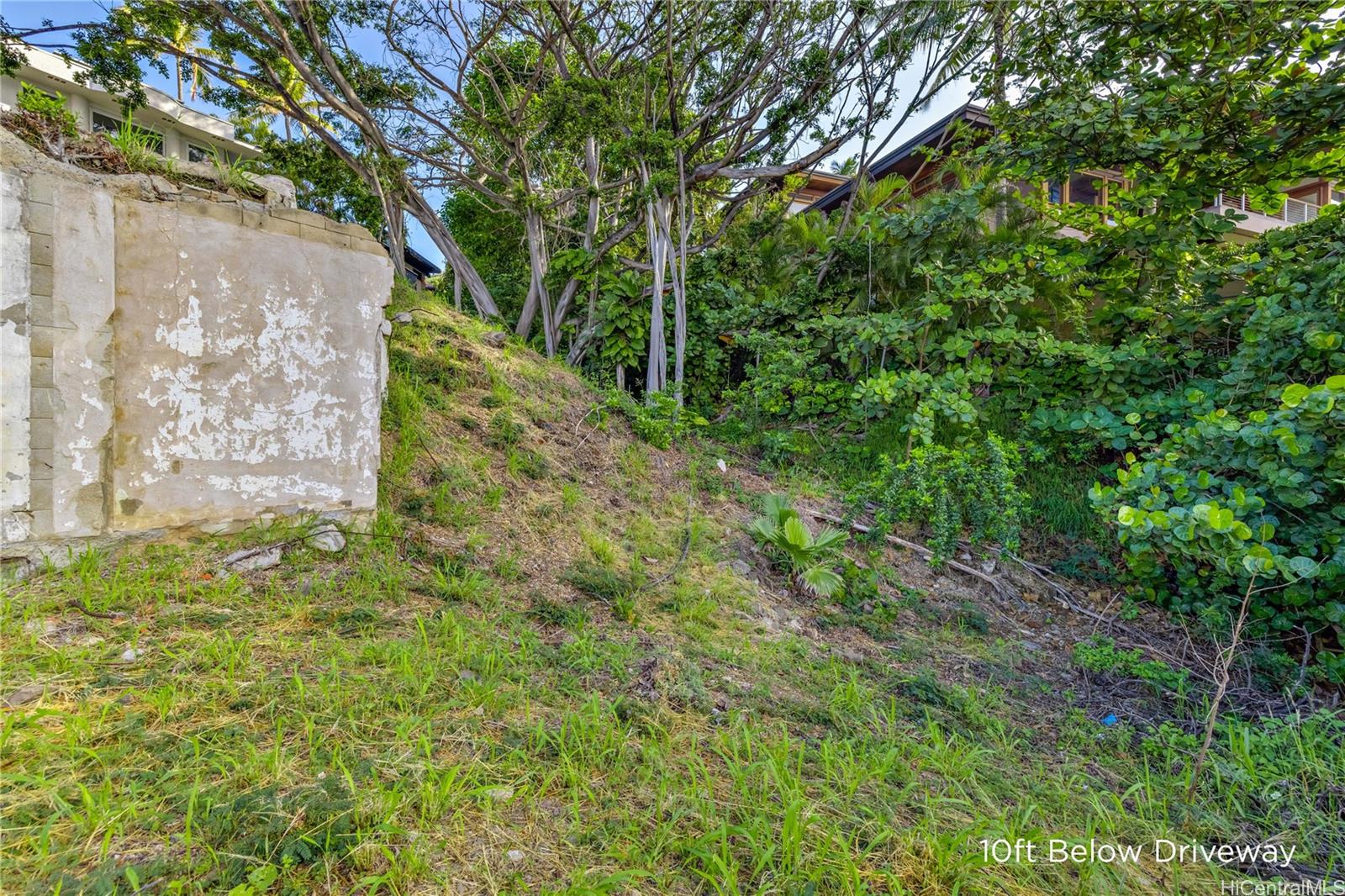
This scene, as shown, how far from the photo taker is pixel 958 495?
4488mm

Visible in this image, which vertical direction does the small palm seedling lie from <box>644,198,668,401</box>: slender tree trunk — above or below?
below

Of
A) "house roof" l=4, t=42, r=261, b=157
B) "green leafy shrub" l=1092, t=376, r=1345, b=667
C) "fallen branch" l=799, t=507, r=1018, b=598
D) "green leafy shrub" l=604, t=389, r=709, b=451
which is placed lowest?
"fallen branch" l=799, t=507, r=1018, b=598

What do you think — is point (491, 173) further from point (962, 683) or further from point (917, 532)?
point (962, 683)

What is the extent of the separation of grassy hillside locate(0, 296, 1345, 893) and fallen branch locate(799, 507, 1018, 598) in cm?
18

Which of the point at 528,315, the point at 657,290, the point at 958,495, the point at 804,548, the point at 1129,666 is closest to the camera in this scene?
the point at 1129,666

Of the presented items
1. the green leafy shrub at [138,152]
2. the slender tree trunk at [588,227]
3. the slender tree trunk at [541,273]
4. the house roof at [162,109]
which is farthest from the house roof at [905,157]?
the house roof at [162,109]

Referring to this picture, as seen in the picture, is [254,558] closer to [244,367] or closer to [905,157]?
[244,367]

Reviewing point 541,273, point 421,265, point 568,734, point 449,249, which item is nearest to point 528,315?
point 541,273

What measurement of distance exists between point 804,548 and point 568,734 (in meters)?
2.30

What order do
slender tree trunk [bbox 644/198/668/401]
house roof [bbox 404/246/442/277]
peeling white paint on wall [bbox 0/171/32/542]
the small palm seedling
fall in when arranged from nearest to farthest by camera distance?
1. peeling white paint on wall [bbox 0/171/32/542]
2. the small palm seedling
3. slender tree trunk [bbox 644/198/668/401]
4. house roof [bbox 404/246/442/277]

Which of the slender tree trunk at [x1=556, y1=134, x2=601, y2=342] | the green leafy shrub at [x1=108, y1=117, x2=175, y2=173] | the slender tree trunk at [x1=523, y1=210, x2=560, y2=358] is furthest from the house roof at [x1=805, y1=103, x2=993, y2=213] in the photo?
the green leafy shrub at [x1=108, y1=117, x2=175, y2=173]

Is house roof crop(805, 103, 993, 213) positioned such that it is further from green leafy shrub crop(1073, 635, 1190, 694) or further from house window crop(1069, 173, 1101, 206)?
green leafy shrub crop(1073, 635, 1190, 694)

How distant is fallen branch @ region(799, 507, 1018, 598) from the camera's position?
391cm

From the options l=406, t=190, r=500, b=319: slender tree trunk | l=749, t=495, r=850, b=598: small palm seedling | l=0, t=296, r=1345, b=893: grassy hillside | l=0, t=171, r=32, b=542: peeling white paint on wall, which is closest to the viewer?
l=0, t=296, r=1345, b=893: grassy hillside
